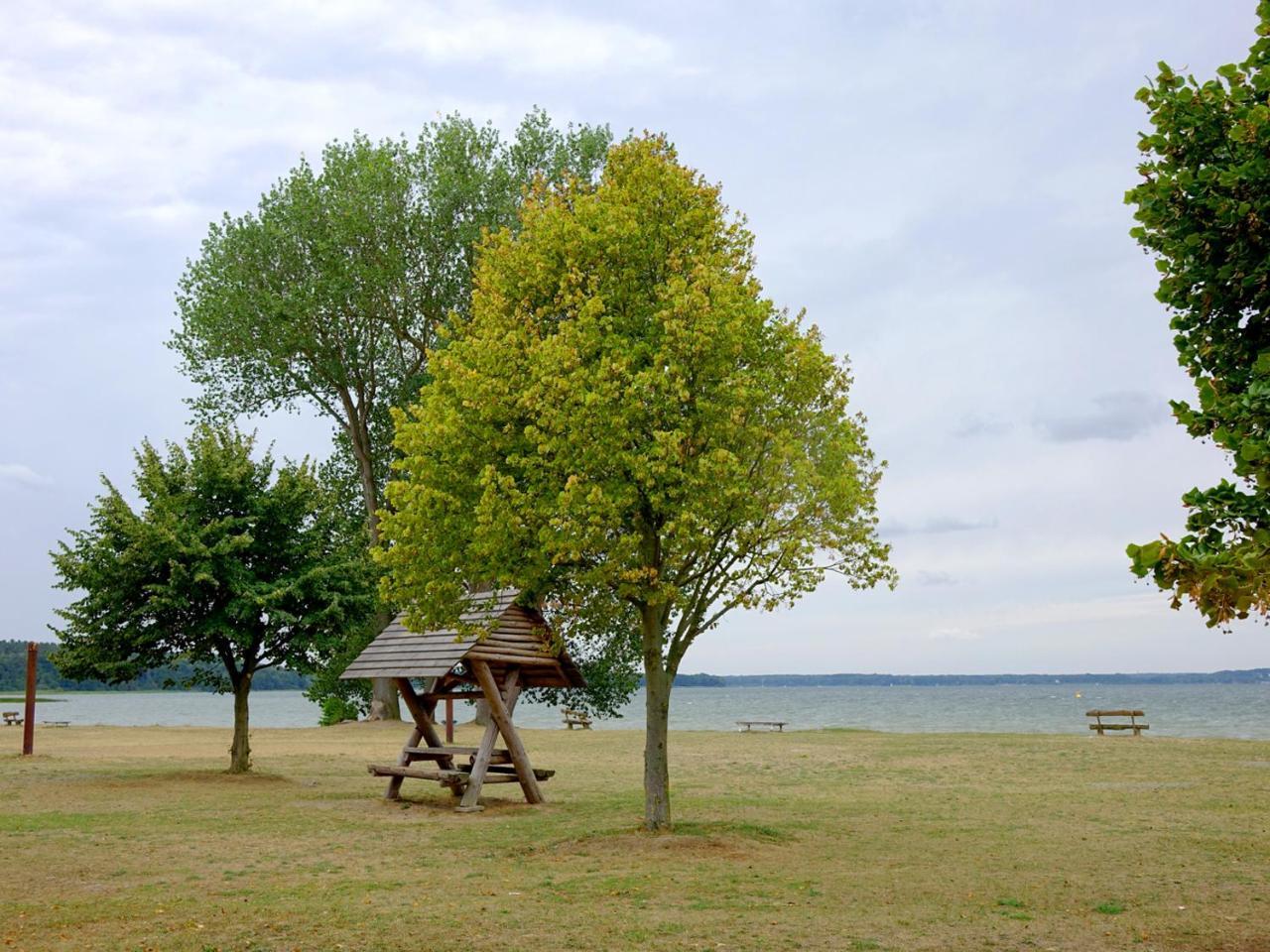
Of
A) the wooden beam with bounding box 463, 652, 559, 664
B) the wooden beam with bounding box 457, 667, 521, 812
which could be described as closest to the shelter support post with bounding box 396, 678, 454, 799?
the wooden beam with bounding box 457, 667, 521, 812

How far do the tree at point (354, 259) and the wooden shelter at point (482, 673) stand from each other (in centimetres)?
1849

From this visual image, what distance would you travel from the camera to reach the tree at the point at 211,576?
83.3 feet

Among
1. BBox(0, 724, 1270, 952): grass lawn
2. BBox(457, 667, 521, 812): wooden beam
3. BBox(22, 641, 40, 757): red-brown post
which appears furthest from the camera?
BBox(22, 641, 40, 757): red-brown post

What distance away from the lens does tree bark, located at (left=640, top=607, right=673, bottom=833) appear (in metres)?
16.2

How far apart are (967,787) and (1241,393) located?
17508 millimetres

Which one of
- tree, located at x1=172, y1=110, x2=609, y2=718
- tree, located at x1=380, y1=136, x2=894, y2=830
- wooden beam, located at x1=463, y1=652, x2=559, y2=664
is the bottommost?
wooden beam, located at x1=463, y1=652, x2=559, y2=664

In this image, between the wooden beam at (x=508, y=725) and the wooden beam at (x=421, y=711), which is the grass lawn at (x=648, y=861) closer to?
the wooden beam at (x=508, y=725)

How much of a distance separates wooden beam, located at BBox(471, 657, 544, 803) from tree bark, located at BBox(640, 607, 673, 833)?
422cm

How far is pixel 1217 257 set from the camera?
373 inches

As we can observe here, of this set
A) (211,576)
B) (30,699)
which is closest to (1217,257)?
(211,576)

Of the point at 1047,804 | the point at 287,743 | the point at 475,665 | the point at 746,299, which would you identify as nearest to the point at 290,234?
the point at 287,743

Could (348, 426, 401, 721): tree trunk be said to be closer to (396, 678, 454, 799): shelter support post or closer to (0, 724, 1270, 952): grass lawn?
(0, 724, 1270, 952): grass lawn

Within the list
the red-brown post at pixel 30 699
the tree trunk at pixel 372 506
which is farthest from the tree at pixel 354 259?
the red-brown post at pixel 30 699

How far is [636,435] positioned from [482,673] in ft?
22.7
